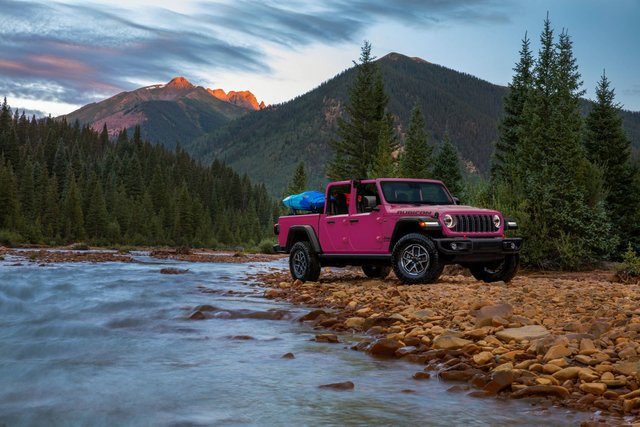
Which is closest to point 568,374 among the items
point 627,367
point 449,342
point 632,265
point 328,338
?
point 627,367

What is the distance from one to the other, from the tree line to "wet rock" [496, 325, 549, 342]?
12.0 metres

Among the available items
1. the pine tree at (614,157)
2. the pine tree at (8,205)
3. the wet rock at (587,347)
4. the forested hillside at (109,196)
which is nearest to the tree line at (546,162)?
the pine tree at (614,157)

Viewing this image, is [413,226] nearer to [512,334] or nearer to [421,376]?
[512,334]

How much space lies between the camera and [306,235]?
50.5 feet

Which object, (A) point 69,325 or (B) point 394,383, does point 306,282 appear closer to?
(A) point 69,325

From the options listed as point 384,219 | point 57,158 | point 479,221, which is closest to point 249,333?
point 384,219

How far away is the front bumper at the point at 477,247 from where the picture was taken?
1212 centimetres

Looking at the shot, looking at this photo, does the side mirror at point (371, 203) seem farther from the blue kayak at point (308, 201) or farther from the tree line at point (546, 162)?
the tree line at point (546, 162)

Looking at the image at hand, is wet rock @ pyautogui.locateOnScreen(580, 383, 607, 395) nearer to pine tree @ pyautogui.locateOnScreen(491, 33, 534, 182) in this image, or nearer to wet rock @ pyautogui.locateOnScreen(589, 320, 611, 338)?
wet rock @ pyautogui.locateOnScreen(589, 320, 611, 338)

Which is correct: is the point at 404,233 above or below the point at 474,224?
below

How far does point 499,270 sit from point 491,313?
531 centimetres

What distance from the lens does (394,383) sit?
6199 mm

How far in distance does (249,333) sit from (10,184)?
89.8 metres

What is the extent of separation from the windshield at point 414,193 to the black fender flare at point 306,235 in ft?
7.71
